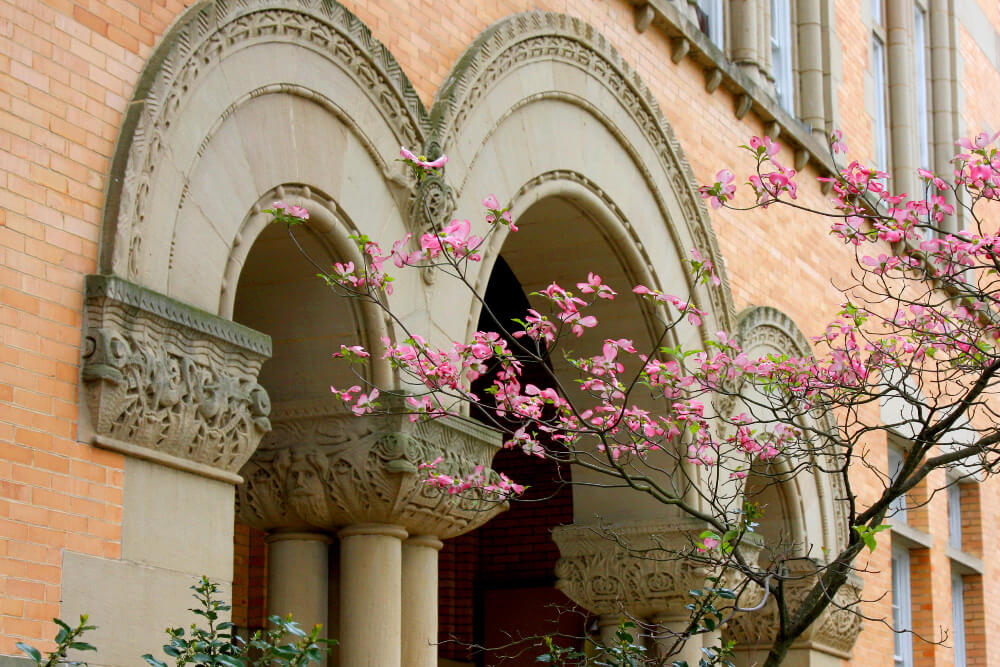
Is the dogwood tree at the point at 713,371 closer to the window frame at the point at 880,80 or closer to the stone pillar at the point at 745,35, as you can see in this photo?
the stone pillar at the point at 745,35

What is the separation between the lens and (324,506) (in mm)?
8266

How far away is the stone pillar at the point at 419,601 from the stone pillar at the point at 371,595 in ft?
0.57

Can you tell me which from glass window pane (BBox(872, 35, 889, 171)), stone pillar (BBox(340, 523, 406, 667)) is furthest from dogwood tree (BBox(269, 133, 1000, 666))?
glass window pane (BBox(872, 35, 889, 171))

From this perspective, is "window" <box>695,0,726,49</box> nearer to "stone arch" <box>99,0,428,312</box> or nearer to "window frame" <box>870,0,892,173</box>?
"window frame" <box>870,0,892,173</box>

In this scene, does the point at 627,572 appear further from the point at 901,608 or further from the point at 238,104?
the point at 901,608

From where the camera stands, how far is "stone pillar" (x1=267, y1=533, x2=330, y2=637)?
8367mm

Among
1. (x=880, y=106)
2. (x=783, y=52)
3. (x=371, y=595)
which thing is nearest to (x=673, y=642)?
(x=371, y=595)

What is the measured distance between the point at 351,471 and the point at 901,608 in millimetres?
8922

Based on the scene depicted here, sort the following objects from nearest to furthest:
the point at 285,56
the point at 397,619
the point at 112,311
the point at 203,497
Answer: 1. the point at 112,311
2. the point at 203,497
3. the point at 285,56
4. the point at 397,619

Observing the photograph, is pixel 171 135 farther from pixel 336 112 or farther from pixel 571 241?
pixel 571 241

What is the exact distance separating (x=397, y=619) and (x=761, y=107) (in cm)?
624

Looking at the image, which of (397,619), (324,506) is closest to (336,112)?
(324,506)

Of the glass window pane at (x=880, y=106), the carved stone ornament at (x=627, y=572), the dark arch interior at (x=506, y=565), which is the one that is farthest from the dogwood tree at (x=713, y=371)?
the glass window pane at (x=880, y=106)

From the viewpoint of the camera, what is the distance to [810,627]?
12.9m
